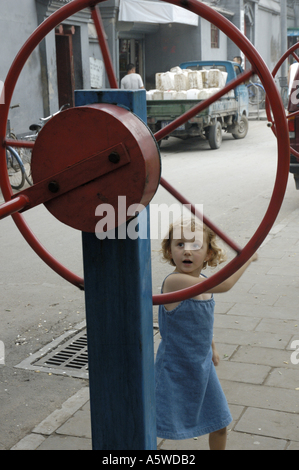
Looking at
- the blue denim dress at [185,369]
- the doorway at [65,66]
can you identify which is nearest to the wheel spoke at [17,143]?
the blue denim dress at [185,369]

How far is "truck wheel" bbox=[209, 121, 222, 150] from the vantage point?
1498cm

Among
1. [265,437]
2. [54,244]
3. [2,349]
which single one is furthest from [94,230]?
[54,244]

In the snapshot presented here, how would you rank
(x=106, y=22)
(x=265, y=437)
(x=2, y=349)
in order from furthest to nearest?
1. (x=106, y=22)
2. (x=2, y=349)
3. (x=265, y=437)

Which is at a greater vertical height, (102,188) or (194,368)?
(102,188)

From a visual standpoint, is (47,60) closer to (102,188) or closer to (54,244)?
(54,244)

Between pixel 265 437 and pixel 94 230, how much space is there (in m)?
1.91

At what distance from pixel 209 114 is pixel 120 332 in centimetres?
1334

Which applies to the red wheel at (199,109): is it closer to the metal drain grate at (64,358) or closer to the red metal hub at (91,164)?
the red metal hub at (91,164)

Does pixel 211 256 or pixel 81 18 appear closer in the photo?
pixel 211 256

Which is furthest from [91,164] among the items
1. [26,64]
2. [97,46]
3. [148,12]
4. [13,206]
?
[148,12]

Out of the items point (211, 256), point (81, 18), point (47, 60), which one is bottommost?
point (211, 256)

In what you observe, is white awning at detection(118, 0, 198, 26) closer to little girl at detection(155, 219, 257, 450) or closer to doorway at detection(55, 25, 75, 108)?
doorway at detection(55, 25, 75, 108)

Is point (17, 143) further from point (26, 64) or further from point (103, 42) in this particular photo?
point (26, 64)

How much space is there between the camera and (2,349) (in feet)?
13.8
